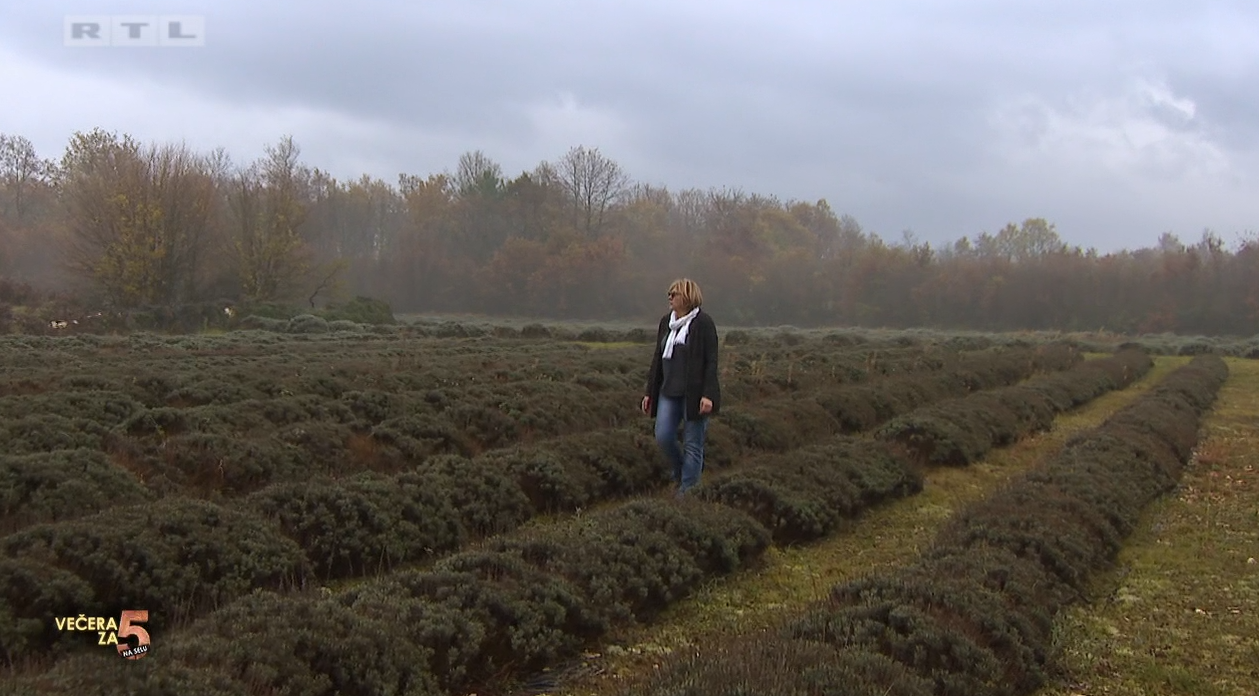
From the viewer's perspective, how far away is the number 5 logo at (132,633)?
15.0 feet

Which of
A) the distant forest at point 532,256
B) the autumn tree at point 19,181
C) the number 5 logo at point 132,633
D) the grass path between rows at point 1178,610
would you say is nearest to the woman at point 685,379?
the grass path between rows at point 1178,610

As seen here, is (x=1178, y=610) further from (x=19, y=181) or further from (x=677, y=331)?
(x=19, y=181)

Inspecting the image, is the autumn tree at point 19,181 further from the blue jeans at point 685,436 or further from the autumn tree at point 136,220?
the blue jeans at point 685,436

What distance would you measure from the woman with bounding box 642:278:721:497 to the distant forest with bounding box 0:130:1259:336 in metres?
41.5

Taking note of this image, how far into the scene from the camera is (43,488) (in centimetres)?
773

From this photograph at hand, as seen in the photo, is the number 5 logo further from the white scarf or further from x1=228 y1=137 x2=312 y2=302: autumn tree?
x1=228 y1=137 x2=312 y2=302: autumn tree

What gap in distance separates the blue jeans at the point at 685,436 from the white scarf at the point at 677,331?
0.45 meters

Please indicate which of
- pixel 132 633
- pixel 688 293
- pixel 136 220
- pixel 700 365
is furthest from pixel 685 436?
pixel 136 220

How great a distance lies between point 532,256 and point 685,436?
236 ft

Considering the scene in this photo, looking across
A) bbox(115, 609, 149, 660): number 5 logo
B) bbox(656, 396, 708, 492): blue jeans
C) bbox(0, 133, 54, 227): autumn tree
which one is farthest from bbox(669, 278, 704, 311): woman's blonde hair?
bbox(0, 133, 54, 227): autumn tree

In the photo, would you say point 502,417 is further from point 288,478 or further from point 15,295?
point 15,295

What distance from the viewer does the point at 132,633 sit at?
5.02 m

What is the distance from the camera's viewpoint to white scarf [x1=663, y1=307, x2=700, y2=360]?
8.62 m

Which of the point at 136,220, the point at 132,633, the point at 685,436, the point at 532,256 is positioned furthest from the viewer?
the point at 532,256
